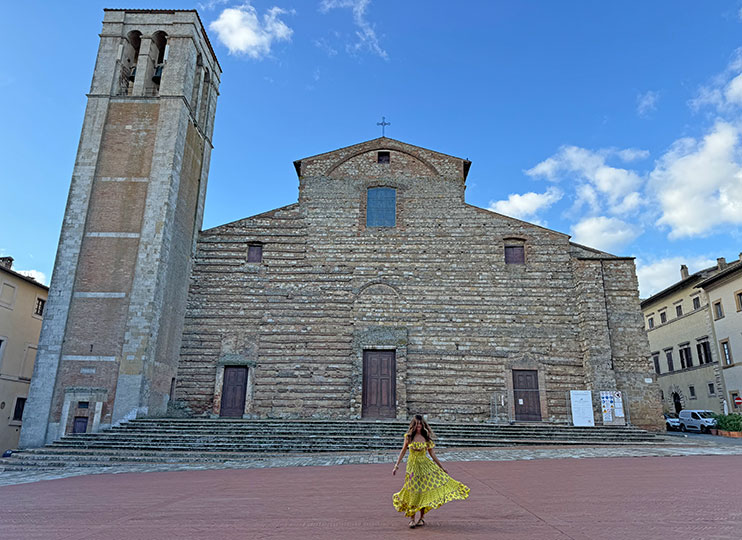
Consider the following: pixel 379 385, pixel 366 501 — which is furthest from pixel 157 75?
pixel 366 501

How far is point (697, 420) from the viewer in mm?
23328

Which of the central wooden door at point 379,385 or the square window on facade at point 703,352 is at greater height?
the square window on facade at point 703,352

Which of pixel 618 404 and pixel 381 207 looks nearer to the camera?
pixel 618 404

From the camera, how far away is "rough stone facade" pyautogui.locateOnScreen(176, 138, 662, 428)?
17.8 meters

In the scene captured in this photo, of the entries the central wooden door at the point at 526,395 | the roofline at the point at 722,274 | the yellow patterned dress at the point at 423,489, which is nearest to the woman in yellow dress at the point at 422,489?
the yellow patterned dress at the point at 423,489

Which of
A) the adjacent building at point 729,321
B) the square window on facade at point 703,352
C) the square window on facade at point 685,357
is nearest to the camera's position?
the adjacent building at point 729,321

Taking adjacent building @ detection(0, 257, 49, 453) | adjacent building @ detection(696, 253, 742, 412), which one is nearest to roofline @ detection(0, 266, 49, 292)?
adjacent building @ detection(0, 257, 49, 453)

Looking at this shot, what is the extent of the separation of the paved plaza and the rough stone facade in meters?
6.35

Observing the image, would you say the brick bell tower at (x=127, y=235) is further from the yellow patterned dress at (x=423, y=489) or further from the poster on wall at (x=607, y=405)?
the poster on wall at (x=607, y=405)

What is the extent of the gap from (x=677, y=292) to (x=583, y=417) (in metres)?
19.3

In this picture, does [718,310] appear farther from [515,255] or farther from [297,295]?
[297,295]

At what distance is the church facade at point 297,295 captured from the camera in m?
16.7

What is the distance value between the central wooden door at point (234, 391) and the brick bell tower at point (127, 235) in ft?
6.00

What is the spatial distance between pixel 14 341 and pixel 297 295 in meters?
14.4
